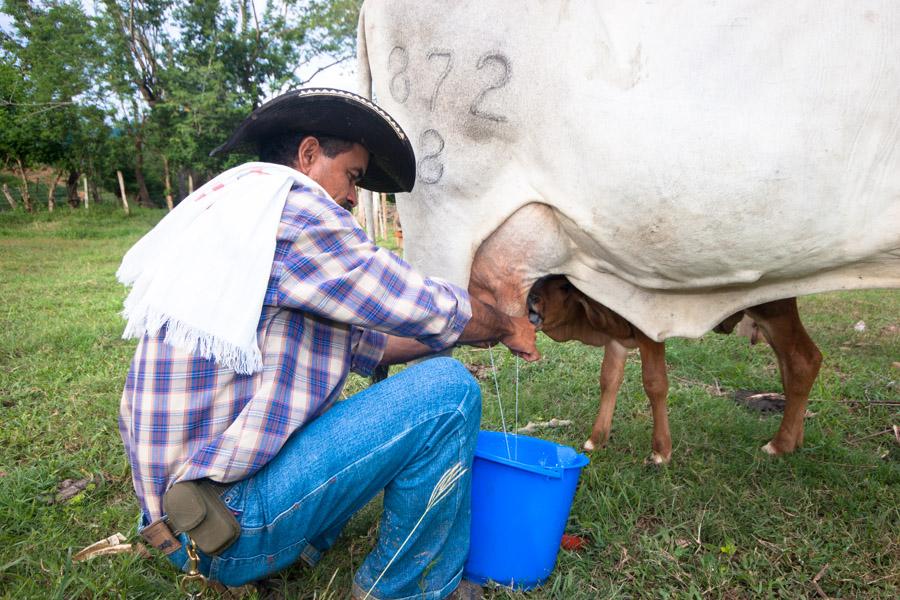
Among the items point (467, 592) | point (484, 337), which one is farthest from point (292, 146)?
point (467, 592)

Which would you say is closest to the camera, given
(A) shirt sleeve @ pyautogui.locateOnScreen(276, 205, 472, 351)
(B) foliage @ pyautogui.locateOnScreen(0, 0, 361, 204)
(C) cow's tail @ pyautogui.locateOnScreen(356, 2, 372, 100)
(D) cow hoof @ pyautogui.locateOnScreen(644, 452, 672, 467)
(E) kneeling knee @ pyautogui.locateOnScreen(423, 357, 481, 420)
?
(A) shirt sleeve @ pyautogui.locateOnScreen(276, 205, 472, 351)

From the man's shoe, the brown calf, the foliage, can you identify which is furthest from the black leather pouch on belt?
the foliage

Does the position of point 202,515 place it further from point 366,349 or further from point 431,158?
point 431,158

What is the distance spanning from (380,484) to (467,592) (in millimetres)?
527

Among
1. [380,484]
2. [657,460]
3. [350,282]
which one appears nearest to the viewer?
[350,282]

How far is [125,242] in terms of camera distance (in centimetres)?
1298

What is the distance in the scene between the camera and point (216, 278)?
1449 mm

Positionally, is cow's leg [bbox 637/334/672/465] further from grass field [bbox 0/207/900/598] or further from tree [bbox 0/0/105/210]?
tree [bbox 0/0/105/210]

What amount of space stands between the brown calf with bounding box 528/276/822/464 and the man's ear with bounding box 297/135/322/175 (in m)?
1.30

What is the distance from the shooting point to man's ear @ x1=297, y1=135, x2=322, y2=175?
1799 millimetres

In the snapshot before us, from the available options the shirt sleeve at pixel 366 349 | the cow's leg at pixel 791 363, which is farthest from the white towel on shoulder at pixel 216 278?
the cow's leg at pixel 791 363

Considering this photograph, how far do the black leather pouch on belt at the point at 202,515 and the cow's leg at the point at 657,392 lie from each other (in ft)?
6.55

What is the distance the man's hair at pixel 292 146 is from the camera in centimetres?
181

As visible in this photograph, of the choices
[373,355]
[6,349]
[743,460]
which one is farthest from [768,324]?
[6,349]
